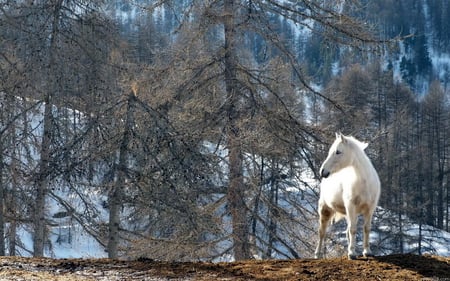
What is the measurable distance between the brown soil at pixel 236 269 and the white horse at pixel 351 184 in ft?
1.87

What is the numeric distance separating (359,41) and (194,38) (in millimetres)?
3650

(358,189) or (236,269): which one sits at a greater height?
(358,189)

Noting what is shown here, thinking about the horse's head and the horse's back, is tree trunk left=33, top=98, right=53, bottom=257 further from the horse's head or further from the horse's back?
the horse's back

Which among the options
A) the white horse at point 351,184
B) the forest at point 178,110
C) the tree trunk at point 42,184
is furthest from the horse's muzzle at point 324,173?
the tree trunk at point 42,184

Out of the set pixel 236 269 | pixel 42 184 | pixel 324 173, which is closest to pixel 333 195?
pixel 324 173

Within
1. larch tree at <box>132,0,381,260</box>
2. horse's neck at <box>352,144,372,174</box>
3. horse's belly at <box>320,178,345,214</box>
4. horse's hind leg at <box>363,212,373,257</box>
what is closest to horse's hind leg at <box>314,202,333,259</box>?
horse's belly at <box>320,178,345,214</box>

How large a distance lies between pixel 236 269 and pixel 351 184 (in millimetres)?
1967

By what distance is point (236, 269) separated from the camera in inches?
269

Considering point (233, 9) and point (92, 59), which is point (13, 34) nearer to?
point (92, 59)

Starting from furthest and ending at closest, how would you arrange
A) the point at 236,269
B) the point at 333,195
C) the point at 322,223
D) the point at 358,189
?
the point at 322,223 → the point at 333,195 → the point at 358,189 → the point at 236,269

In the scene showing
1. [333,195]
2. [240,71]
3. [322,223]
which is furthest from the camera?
[240,71]

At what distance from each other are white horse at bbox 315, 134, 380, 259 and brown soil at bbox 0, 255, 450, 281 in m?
0.57

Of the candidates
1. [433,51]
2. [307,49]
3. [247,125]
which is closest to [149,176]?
[247,125]

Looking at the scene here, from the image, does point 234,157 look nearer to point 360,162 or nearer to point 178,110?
point 178,110
